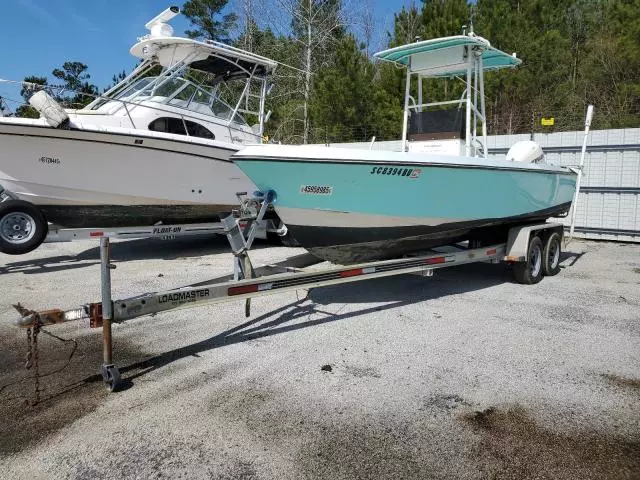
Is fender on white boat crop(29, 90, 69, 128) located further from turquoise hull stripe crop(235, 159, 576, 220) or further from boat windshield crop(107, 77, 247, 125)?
turquoise hull stripe crop(235, 159, 576, 220)

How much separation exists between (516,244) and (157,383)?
4551mm

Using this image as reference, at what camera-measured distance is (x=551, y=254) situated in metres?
6.96

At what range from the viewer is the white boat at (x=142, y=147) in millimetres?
6902

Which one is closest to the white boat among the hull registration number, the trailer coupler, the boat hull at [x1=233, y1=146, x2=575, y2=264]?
A: the boat hull at [x1=233, y1=146, x2=575, y2=264]

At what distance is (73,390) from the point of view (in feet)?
10.9

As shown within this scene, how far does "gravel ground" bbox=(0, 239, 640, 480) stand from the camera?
2533mm

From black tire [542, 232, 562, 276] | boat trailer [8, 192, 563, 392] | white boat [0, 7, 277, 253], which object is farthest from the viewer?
white boat [0, 7, 277, 253]

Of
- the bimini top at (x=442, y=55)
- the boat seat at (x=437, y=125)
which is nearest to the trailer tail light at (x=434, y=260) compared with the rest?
the boat seat at (x=437, y=125)

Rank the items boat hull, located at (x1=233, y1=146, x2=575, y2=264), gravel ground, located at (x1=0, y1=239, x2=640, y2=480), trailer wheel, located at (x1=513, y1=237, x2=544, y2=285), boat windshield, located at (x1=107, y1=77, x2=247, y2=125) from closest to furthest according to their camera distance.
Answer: gravel ground, located at (x1=0, y1=239, x2=640, y2=480)
boat hull, located at (x1=233, y1=146, x2=575, y2=264)
trailer wheel, located at (x1=513, y1=237, x2=544, y2=285)
boat windshield, located at (x1=107, y1=77, x2=247, y2=125)

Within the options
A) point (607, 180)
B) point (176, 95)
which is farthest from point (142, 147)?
point (607, 180)

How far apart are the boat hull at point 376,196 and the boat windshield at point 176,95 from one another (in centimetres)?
434

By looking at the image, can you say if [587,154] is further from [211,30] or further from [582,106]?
[211,30]

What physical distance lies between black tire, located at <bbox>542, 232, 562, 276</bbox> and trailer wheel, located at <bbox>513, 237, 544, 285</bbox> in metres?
0.07

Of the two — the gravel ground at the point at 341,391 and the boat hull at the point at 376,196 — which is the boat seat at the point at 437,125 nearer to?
the boat hull at the point at 376,196
